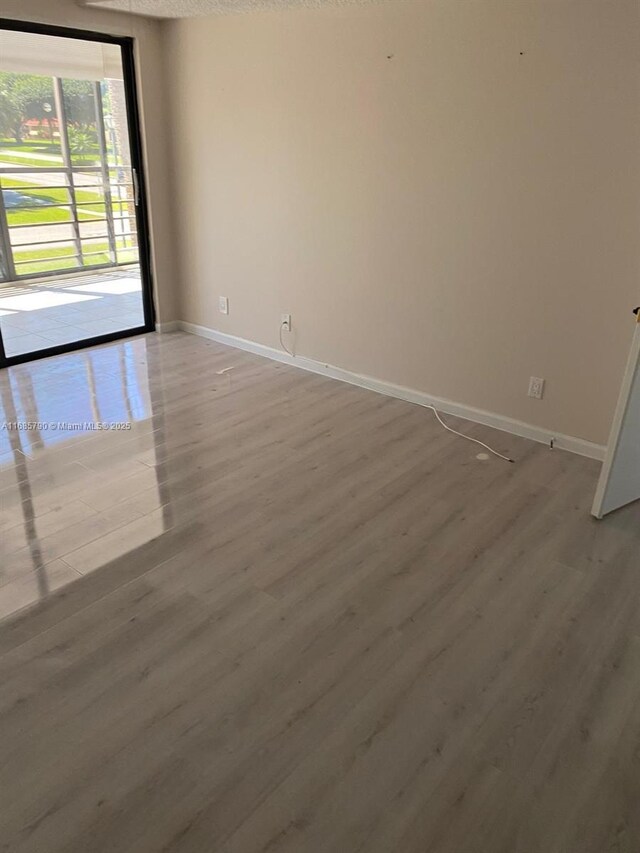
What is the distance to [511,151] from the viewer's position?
10.2 ft

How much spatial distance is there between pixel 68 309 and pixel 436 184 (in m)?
3.70

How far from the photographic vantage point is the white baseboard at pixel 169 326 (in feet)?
17.1

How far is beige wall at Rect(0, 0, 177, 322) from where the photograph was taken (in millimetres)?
3854

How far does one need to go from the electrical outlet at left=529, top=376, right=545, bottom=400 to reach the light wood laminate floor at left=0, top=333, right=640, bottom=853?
0.27 metres

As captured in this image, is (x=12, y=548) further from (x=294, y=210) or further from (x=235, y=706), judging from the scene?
(x=294, y=210)

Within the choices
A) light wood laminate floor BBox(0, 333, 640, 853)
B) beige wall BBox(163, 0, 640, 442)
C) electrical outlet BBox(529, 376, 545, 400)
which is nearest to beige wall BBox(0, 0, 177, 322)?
beige wall BBox(163, 0, 640, 442)

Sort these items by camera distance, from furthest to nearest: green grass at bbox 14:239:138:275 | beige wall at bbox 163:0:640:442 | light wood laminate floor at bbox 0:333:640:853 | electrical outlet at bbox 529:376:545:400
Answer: green grass at bbox 14:239:138:275, electrical outlet at bbox 529:376:545:400, beige wall at bbox 163:0:640:442, light wood laminate floor at bbox 0:333:640:853

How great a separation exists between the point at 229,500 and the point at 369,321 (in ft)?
5.66

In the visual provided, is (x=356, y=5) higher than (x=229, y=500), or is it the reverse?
(x=356, y=5)

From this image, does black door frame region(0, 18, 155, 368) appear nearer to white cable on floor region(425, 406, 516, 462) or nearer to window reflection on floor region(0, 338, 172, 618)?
window reflection on floor region(0, 338, 172, 618)

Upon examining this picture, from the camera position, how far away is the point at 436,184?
3424mm

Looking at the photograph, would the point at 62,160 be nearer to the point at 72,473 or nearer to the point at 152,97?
the point at 152,97

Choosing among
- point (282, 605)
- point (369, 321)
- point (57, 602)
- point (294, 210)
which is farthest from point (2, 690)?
point (294, 210)

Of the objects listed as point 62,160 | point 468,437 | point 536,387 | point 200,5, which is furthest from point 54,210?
point 536,387
